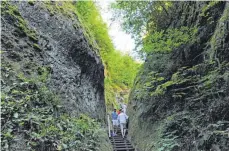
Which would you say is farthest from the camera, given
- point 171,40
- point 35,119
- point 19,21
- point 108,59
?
point 108,59

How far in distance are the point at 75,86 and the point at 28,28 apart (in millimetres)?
2288

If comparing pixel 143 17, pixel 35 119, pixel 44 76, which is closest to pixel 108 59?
pixel 143 17

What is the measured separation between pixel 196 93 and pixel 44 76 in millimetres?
3874

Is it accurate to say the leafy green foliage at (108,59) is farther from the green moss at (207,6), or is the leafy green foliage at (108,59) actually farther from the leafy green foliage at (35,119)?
the leafy green foliage at (35,119)

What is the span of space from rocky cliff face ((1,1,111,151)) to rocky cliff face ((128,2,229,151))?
83.9 inches

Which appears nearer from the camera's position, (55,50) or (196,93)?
(196,93)

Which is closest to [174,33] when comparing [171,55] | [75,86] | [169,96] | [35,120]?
[171,55]

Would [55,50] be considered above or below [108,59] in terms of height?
below

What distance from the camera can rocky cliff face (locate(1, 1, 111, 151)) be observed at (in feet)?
13.2

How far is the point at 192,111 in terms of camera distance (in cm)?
596

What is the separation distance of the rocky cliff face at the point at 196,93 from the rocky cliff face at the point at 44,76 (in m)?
2.13

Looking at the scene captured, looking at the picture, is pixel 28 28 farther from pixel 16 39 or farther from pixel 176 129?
pixel 176 129

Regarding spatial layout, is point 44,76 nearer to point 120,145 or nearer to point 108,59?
point 120,145

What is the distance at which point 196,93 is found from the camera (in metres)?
6.20
